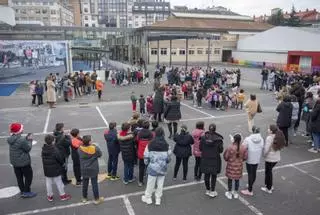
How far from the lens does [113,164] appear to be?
23.1 ft

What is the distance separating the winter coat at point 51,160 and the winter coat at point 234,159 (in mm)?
3427

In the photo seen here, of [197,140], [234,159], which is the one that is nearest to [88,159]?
[197,140]

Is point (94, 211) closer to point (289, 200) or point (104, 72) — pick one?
point (289, 200)

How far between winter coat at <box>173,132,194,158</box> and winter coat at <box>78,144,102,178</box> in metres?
1.84

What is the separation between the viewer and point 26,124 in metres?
12.6

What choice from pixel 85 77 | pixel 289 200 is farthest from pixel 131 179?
pixel 85 77

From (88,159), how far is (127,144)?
1.06m

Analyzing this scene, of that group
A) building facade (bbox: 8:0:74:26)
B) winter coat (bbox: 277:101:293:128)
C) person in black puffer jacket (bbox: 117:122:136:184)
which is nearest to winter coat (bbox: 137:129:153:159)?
person in black puffer jacket (bbox: 117:122:136:184)

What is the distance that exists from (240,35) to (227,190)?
52.3 metres

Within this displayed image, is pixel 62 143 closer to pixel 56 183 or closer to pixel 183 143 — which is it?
pixel 56 183

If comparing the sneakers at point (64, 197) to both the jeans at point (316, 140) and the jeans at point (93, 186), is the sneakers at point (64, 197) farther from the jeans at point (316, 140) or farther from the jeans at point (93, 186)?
the jeans at point (316, 140)

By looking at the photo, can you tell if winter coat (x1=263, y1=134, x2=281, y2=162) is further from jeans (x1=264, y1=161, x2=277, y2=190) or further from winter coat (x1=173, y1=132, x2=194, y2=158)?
winter coat (x1=173, y1=132, x2=194, y2=158)

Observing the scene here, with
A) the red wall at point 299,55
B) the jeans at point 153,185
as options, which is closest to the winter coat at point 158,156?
the jeans at point 153,185

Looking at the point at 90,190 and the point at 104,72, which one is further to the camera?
the point at 104,72
